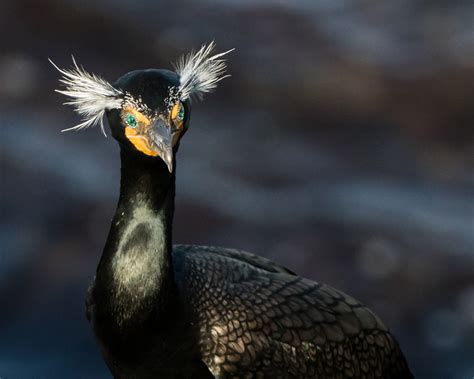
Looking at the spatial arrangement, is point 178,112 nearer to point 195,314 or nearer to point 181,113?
point 181,113

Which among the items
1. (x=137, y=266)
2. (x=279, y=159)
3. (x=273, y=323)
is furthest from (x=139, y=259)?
(x=279, y=159)

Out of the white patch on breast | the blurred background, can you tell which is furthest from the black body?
the blurred background

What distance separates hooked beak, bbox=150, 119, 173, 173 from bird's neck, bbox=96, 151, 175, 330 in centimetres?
37

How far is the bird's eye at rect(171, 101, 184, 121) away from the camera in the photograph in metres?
4.27

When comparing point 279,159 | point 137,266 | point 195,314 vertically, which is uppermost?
point 279,159

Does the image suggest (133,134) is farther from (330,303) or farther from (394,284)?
(394,284)

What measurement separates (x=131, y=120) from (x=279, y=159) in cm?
333

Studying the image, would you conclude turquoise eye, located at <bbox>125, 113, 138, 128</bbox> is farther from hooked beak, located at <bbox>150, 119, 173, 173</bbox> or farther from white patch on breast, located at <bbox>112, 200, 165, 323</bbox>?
white patch on breast, located at <bbox>112, 200, 165, 323</bbox>

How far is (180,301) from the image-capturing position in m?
4.72

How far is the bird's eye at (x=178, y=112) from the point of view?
14.0 ft

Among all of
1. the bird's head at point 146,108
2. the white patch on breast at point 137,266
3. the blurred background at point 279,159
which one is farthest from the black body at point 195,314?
the blurred background at point 279,159

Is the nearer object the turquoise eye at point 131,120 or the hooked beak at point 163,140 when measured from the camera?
the hooked beak at point 163,140

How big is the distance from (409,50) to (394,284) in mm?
2041

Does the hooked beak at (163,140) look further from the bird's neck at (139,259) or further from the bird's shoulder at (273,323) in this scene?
the bird's shoulder at (273,323)
